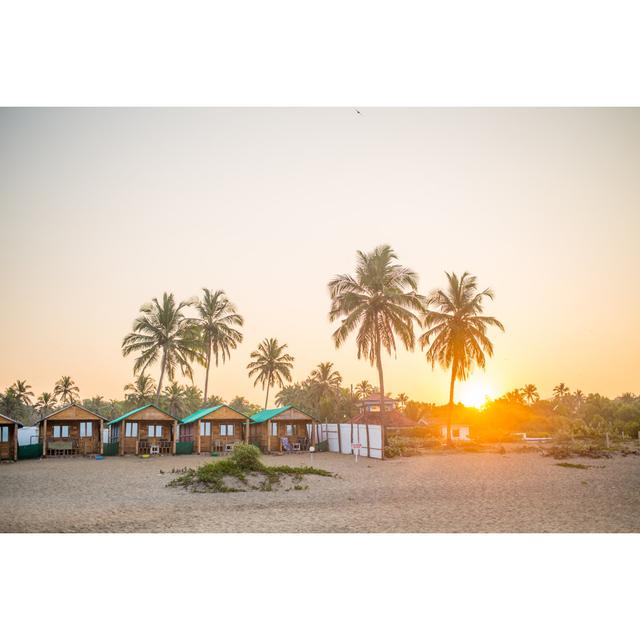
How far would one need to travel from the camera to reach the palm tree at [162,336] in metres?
33.7

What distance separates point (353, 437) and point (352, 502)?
13.3m

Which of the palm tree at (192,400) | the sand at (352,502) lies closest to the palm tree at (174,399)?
the palm tree at (192,400)

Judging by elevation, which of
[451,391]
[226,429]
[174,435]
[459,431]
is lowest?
[459,431]

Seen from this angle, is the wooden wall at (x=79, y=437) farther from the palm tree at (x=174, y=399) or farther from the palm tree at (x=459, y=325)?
the palm tree at (x=174, y=399)

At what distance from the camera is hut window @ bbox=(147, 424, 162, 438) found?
28.2 metres

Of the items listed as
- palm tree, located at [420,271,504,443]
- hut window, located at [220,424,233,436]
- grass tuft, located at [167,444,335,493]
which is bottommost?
grass tuft, located at [167,444,335,493]

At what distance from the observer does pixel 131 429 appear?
28.0 metres

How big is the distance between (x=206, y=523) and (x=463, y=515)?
4868 millimetres

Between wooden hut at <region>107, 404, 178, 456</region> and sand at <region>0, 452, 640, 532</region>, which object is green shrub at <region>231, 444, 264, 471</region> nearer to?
sand at <region>0, 452, 640, 532</region>

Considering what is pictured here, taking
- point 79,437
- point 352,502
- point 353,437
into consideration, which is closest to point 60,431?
point 79,437

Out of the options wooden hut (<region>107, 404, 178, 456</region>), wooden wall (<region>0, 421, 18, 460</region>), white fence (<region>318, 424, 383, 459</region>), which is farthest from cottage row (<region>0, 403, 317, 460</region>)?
wooden wall (<region>0, 421, 18, 460</region>)

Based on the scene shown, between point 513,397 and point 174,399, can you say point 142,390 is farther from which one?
point 513,397

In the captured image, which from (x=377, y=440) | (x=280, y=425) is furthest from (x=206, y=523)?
(x=280, y=425)

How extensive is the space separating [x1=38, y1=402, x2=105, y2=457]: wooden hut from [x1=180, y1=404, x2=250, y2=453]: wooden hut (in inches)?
157
